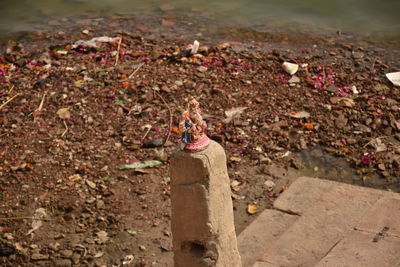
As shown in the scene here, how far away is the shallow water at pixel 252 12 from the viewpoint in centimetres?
939

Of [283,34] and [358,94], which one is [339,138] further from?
[283,34]

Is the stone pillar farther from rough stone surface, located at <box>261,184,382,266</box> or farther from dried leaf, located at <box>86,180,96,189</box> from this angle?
dried leaf, located at <box>86,180,96,189</box>

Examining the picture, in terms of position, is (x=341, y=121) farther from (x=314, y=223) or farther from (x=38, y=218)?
(x=38, y=218)

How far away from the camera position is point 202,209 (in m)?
3.64

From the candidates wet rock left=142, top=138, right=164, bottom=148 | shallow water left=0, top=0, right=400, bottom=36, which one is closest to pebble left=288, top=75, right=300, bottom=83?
wet rock left=142, top=138, right=164, bottom=148

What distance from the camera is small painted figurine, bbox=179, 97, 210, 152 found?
11.6 ft

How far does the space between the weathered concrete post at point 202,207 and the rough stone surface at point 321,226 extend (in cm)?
85

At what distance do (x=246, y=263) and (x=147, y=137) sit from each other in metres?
2.03

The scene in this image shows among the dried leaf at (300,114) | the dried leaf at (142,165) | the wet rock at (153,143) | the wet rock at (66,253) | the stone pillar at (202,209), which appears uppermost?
the stone pillar at (202,209)

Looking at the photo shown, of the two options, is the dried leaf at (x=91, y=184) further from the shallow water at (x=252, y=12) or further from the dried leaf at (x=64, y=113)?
the shallow water at (x=252, y=12)

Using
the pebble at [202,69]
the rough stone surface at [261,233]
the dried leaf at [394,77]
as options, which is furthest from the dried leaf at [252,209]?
the dried leaf at [394,77]

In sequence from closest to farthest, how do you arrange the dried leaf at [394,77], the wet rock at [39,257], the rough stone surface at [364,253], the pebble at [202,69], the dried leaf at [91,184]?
the rough stone surface at [364,253] < the wet rock at [39,257] < the dried leaf at [91,184] < the dried leaf at [394,77] < the pebble at [202,69]

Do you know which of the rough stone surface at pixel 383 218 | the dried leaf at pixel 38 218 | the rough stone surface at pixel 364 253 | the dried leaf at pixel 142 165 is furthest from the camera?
the dried leaf at pixel 142 165

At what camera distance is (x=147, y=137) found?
6336 millimetres
